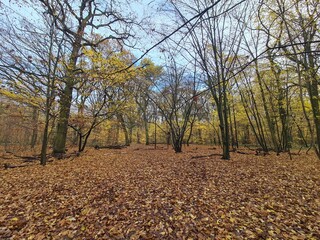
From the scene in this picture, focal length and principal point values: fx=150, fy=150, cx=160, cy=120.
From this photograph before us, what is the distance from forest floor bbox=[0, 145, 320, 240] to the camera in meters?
2.51

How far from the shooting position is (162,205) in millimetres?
3289

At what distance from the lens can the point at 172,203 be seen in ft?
11.0

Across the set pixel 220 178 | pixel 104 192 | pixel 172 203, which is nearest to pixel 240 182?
pixel 220 178

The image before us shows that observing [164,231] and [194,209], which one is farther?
[194,209]

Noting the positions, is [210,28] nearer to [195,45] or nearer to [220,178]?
[195,45]

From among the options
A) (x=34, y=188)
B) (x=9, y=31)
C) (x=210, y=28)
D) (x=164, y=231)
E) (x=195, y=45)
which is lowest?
(x=164, y=231)

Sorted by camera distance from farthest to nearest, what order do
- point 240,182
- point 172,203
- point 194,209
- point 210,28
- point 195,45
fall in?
point 195,45 → point 210,28 → point 240,182 → point 172,203 → point 194,209

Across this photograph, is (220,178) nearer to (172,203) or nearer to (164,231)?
(172,203)

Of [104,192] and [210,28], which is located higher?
[210,28]

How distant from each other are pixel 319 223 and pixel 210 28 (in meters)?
8.80

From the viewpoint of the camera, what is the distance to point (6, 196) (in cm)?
371

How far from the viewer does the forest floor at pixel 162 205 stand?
251cm

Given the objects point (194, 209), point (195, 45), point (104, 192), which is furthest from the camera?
point (195, 45)

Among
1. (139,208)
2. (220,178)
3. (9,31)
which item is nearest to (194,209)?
(139,208)
